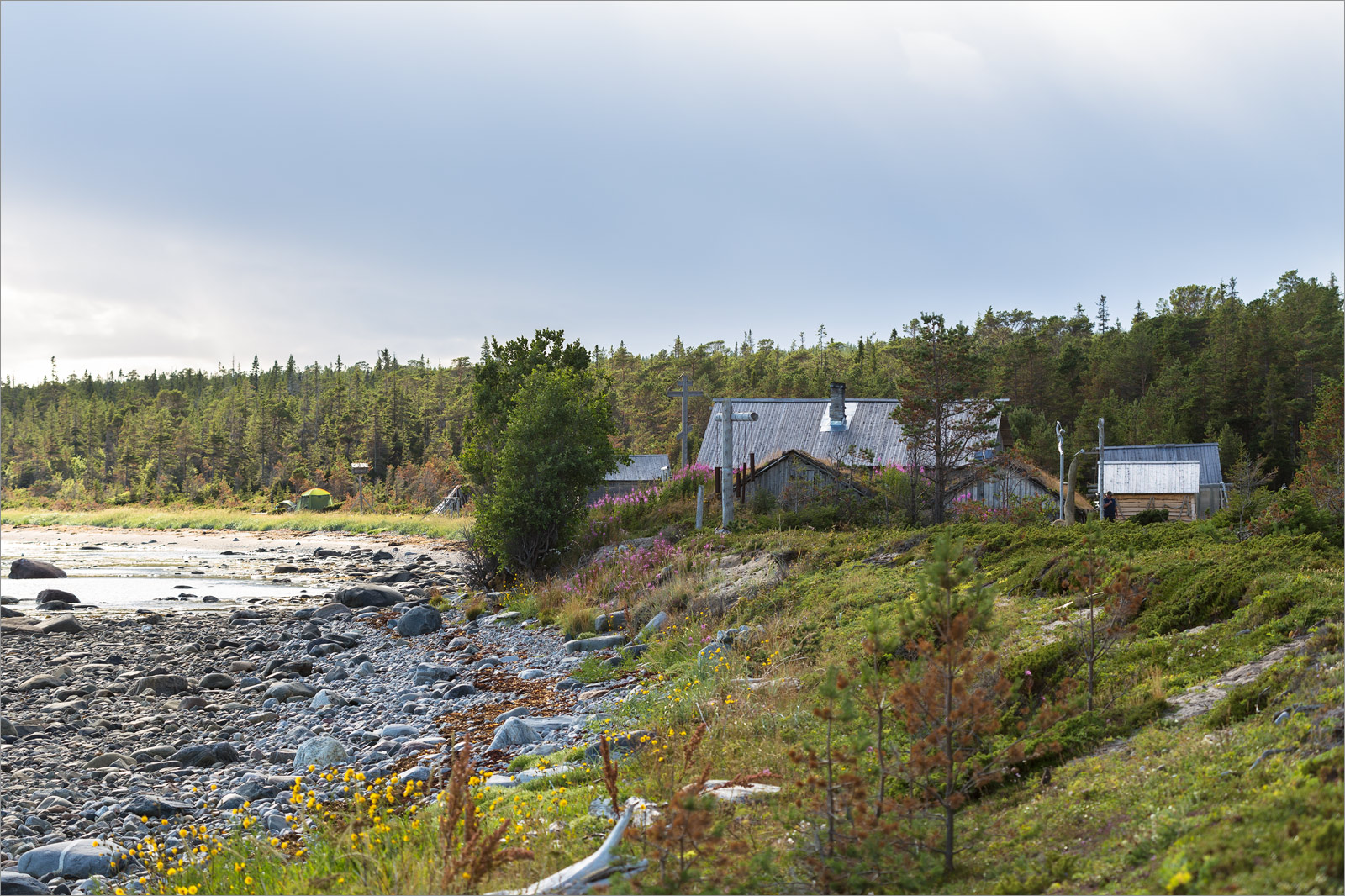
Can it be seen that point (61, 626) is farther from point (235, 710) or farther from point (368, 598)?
point (235, 710)

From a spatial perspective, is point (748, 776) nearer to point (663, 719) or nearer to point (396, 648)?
point (663, 719)

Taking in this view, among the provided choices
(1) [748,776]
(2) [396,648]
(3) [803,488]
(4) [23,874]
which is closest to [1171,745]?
(1) [748,776]

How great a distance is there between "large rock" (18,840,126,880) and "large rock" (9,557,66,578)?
1130 inches

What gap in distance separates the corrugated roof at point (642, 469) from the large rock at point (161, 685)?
27.1 meters

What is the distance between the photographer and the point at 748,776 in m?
5.58

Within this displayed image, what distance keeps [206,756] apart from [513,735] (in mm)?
3936

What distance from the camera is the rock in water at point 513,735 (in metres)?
9.05

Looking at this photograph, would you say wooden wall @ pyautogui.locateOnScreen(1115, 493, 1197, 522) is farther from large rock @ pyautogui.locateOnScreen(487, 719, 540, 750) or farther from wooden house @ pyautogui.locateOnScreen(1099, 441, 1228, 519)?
large rock @ pyautogui.locateOnScreen(487, 719, 540, 750)

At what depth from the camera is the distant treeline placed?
55.9 meters

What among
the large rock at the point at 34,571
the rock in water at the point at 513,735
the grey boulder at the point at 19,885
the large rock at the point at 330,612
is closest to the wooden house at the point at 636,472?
the large rock at the point at 330,612

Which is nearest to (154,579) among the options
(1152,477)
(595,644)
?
(595,644)

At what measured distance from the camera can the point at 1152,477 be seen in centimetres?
4547

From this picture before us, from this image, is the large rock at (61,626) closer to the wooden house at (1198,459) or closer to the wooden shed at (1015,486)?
the wooden shed at (1015,486)

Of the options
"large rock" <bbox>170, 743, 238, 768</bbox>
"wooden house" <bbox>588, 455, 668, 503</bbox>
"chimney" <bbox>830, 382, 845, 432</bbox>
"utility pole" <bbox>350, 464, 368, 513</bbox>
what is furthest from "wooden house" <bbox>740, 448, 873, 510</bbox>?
"utility pole" <bbox>350, 464, 368, 513</bbox>
